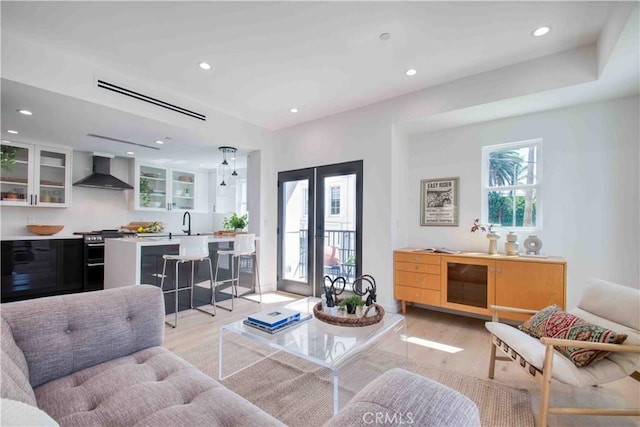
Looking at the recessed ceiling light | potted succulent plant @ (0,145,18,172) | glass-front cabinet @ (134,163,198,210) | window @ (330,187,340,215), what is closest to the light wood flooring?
window @ (330,187,340,215)

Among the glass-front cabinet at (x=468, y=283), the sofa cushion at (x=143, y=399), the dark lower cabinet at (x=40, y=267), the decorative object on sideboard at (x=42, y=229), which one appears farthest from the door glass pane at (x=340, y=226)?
the decorative object on sideboard at (x=42, y=229)

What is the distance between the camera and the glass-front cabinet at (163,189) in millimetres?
5727

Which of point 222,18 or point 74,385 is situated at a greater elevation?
point 222,18

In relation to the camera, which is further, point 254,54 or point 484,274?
point 484,274

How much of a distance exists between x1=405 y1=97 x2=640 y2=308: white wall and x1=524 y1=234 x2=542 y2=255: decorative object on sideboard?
19 cm

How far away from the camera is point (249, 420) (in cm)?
103

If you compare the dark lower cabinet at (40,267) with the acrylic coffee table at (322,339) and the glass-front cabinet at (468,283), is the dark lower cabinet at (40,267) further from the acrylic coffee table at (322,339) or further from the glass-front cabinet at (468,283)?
the glass-front cabinet at (468,283)

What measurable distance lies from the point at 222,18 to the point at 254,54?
1.59 ft

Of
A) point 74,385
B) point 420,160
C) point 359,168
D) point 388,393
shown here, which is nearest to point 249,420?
point 388,393

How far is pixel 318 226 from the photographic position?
A: 4.38 meters

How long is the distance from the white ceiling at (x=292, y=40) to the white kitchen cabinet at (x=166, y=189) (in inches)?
92.1

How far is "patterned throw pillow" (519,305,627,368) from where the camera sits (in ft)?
5.25

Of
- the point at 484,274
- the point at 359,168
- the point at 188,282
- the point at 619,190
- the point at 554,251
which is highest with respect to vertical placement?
the point at 359,168

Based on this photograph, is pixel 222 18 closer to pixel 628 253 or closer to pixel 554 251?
pixel 554 251
